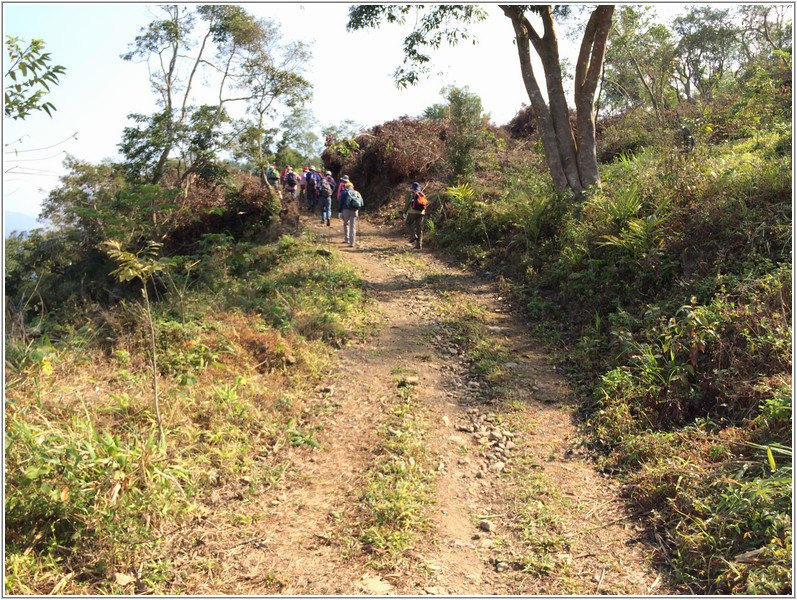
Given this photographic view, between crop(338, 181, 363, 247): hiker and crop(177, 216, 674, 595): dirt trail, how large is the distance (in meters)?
6.68

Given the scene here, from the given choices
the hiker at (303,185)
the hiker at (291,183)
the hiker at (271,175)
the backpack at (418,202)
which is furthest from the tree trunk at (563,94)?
the hiker at (303,185)

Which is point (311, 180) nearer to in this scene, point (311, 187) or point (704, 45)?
point (311, 187)

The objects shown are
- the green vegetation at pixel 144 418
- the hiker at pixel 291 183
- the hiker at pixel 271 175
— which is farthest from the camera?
the hiker at pixel 291 183

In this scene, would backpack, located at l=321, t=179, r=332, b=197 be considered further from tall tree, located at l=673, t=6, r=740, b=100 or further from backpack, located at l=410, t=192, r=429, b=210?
tall tree, located at l=673, t=6, r=740, b=100

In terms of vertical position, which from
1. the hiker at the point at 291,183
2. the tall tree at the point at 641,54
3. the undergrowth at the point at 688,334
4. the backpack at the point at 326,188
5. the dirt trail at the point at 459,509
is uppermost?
the tall tree at the point at 641,54

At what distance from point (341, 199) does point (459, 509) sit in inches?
415

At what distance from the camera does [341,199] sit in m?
14.0

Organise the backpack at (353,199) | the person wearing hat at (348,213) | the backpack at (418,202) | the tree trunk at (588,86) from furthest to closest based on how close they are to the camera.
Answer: the person wearing hat at (348,213) < the backpack at (418,202) < the backpack at (353,199) < the tree trunk at (588,86)

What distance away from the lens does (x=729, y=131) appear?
13211 millimetres

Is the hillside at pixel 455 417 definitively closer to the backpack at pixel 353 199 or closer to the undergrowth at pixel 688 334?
the undergrowth at pixel 688 334

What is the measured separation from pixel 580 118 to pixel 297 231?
8.17 meters

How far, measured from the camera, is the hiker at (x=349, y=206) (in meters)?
13.3

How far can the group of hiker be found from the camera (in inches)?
A: 530

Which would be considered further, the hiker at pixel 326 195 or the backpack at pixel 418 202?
the hiker at pixel 326 195
